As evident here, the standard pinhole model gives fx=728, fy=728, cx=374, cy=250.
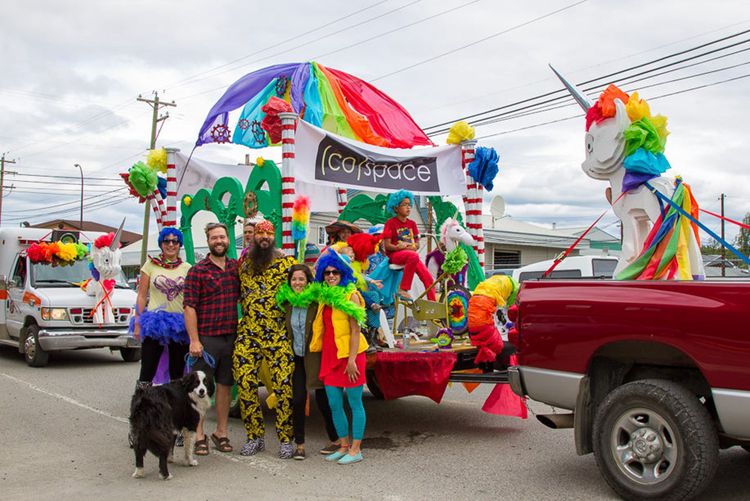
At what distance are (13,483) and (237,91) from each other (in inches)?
263

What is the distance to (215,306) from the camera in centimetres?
636

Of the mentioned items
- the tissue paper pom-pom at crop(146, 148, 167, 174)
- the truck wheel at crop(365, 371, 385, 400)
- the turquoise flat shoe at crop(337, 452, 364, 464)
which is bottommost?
the turquoise flat shoe at crop(337, 452, 364, 464)

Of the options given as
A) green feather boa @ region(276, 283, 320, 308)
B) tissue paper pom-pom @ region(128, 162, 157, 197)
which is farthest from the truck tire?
tissue paper pom-pom @ region(128, 162, 157, 197)

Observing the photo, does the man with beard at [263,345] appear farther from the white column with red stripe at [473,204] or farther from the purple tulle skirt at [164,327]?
the white column with red stripe at [473,204]

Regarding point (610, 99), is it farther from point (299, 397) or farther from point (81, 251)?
point (81, 251)

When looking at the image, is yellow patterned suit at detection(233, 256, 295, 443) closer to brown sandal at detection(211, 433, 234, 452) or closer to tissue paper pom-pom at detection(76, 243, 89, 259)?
brown sandal at detection(211, 433, 234, 452)

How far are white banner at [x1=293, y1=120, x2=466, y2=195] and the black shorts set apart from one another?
227 centimetres

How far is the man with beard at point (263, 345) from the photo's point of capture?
20.6 ft

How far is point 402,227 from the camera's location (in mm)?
8203

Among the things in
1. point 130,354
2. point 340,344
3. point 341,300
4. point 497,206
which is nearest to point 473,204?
point 341,300

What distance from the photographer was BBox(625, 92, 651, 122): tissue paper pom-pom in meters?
6.33

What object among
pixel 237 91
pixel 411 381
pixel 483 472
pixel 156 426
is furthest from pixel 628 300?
pixel 237 91

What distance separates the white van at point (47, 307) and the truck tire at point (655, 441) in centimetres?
910

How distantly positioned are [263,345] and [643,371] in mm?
3077
